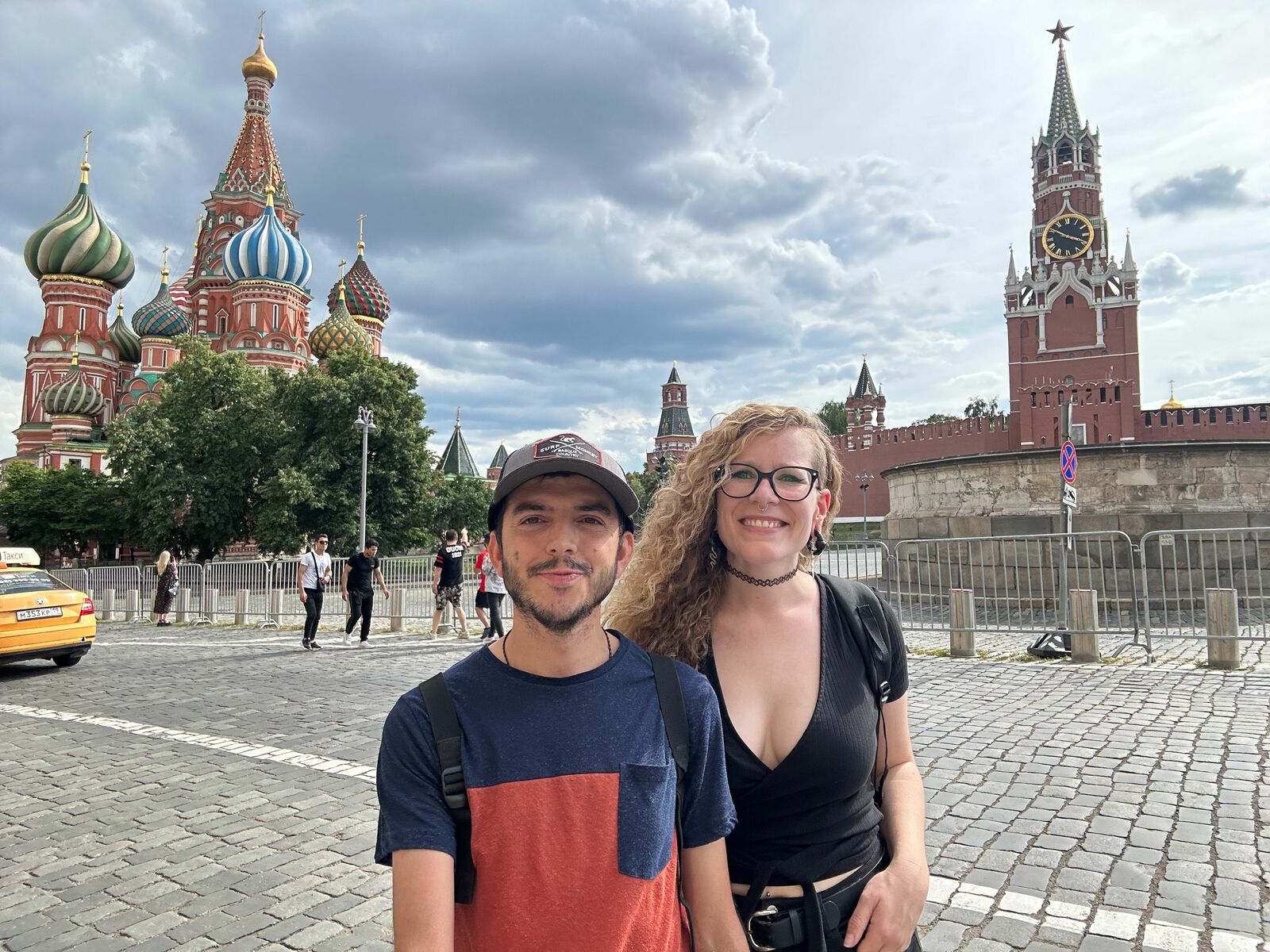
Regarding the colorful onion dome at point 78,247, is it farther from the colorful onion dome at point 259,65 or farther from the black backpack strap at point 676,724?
the black backpack strap at point 676,724

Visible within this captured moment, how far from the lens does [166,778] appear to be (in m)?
5.32

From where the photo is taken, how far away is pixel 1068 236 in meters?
58.8

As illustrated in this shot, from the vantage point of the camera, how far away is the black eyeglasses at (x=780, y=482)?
1.94 metres

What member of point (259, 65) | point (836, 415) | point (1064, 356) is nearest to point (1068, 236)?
point (1064, 356)

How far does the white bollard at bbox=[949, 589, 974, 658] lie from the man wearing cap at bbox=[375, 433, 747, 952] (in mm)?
8973

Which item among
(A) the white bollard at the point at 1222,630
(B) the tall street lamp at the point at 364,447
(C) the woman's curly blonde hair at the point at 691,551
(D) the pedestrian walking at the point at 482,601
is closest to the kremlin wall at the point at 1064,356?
(B) the tall street lamp at the point at 364,447

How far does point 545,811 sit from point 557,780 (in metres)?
0.05

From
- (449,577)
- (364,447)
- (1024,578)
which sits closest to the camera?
(1024,578)

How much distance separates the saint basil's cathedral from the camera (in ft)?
155

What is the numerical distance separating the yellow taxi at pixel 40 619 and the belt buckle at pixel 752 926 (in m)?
11.5

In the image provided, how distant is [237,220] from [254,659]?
160ft

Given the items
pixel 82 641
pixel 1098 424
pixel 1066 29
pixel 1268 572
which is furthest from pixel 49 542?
pixel 1066 29

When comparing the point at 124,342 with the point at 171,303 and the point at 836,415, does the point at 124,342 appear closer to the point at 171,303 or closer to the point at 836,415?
the point at 171,303

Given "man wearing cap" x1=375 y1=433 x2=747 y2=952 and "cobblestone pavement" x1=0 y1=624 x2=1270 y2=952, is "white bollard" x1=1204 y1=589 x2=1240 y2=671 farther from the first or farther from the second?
"man wearing cap" x1=375 y1=433 x2=747 y2=952
